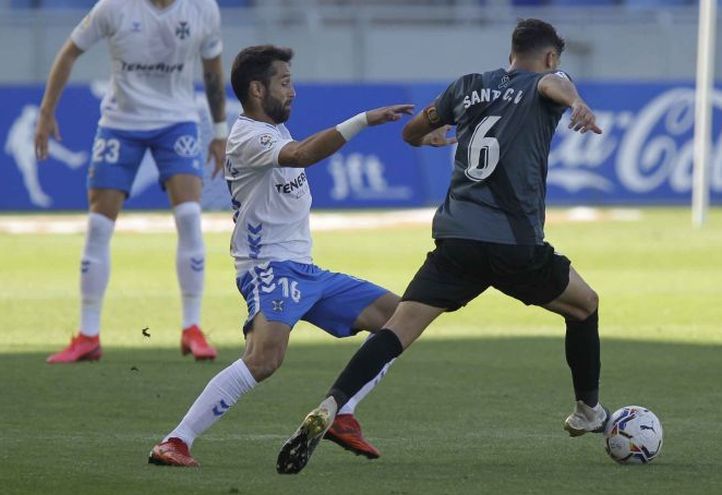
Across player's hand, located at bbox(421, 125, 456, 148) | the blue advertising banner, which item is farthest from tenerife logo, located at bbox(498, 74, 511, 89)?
the blue advertising banner

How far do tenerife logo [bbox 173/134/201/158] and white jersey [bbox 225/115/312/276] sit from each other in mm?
3317

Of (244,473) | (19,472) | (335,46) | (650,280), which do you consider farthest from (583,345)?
(335,46)

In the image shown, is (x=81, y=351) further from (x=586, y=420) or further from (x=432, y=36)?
(x=432, y=36)

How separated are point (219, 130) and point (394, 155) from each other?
17.0 m

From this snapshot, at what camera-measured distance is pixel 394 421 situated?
8.32m

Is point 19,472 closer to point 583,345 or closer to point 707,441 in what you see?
point 583,345

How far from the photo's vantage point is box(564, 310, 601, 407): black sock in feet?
24.3

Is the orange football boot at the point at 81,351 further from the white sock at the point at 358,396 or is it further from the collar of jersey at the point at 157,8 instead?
the white sock at the point at 358,396

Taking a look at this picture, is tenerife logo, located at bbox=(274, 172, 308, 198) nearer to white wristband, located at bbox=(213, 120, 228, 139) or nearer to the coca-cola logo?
white wristband, located at bbox=(213, 120, 228, 139)

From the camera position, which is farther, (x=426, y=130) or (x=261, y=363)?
→ (x=426, y=130)

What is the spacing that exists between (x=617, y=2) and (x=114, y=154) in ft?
89.7

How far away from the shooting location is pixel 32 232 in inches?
910

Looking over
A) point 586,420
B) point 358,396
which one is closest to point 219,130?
point 358,396

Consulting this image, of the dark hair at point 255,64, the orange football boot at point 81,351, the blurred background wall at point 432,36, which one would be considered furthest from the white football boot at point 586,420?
the blurred background wall at point 432,36
